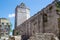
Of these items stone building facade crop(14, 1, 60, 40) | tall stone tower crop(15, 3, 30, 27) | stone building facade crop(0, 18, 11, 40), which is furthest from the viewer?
tall stone tower crop(15, 3, 30, 27)

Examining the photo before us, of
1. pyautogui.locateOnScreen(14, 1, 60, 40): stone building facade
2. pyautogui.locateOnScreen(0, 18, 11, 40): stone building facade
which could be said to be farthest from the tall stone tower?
pyautogui.locateOnScreen(14, 1, 60, 40): stone building facade

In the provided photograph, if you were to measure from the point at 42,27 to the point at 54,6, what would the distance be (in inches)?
122

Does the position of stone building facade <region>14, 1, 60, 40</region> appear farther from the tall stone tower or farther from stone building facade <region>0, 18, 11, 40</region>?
the tall stone tower

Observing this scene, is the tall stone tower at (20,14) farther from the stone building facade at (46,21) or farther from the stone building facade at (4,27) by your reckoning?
the stone building facade at (46,21)

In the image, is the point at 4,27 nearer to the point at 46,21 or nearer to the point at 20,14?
the point at 20,14

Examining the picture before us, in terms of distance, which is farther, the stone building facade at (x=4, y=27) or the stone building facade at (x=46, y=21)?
the stone building facade at (x=4, y=27)

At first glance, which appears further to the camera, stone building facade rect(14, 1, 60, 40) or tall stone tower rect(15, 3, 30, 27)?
tall stone tower rect(15, 3, 30, 27)

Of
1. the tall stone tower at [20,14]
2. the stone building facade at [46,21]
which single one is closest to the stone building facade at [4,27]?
the tall stone tower at [20,14]

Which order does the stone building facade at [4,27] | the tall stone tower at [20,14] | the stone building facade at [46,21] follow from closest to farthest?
1. the stone building facade at [46,21]
2. the stone building facade at [4,27]
3. the tall stone tower at [20,14]

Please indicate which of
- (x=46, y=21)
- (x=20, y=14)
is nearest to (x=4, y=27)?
(x=20, y=14)

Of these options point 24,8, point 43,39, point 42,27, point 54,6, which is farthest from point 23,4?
point 43,39

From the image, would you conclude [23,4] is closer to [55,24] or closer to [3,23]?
[3,23]

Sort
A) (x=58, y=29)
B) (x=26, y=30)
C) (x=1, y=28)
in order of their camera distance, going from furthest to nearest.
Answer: (x=1, y=28) < (x=26, y=30) < (x=58, y=29)

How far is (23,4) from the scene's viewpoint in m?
30.1
